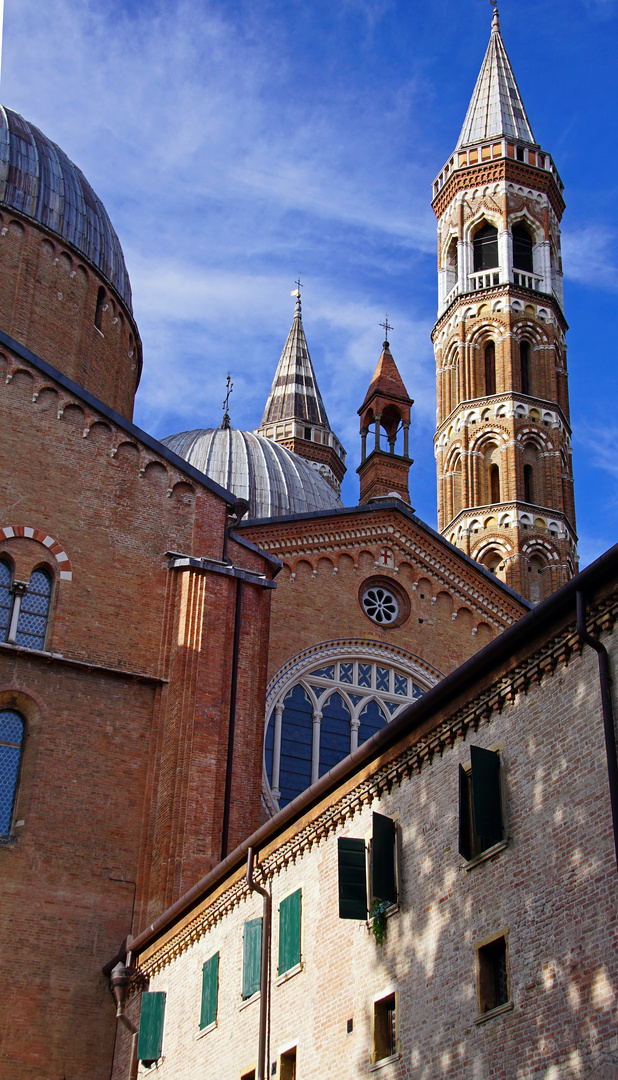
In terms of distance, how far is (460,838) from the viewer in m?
13.1

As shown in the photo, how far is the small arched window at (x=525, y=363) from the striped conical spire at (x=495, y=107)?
326 inches

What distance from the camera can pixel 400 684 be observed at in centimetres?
2783

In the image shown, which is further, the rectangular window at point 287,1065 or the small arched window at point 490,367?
the small arched window at point 490,367

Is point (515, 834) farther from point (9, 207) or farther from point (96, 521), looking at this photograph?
point (9, 207)

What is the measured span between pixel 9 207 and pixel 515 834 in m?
22.4

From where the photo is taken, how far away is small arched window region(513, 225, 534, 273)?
46906 millimetres

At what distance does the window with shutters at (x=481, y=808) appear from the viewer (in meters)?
12.8

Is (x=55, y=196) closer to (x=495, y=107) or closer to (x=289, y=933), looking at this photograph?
(x=289, y=933)

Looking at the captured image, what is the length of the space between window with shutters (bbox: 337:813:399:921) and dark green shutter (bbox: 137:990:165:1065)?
5.06 metres

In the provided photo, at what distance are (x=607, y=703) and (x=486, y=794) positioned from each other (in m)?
1.76

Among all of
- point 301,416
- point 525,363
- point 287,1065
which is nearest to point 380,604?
point 287,1065

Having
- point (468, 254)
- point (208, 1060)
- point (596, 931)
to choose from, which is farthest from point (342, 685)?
point (468, 254)

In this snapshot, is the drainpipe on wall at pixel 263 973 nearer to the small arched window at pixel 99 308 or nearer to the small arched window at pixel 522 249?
the small arched window at pixel 99 308

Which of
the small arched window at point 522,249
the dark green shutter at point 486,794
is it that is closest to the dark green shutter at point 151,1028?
the dark green shutter at point 486,794
